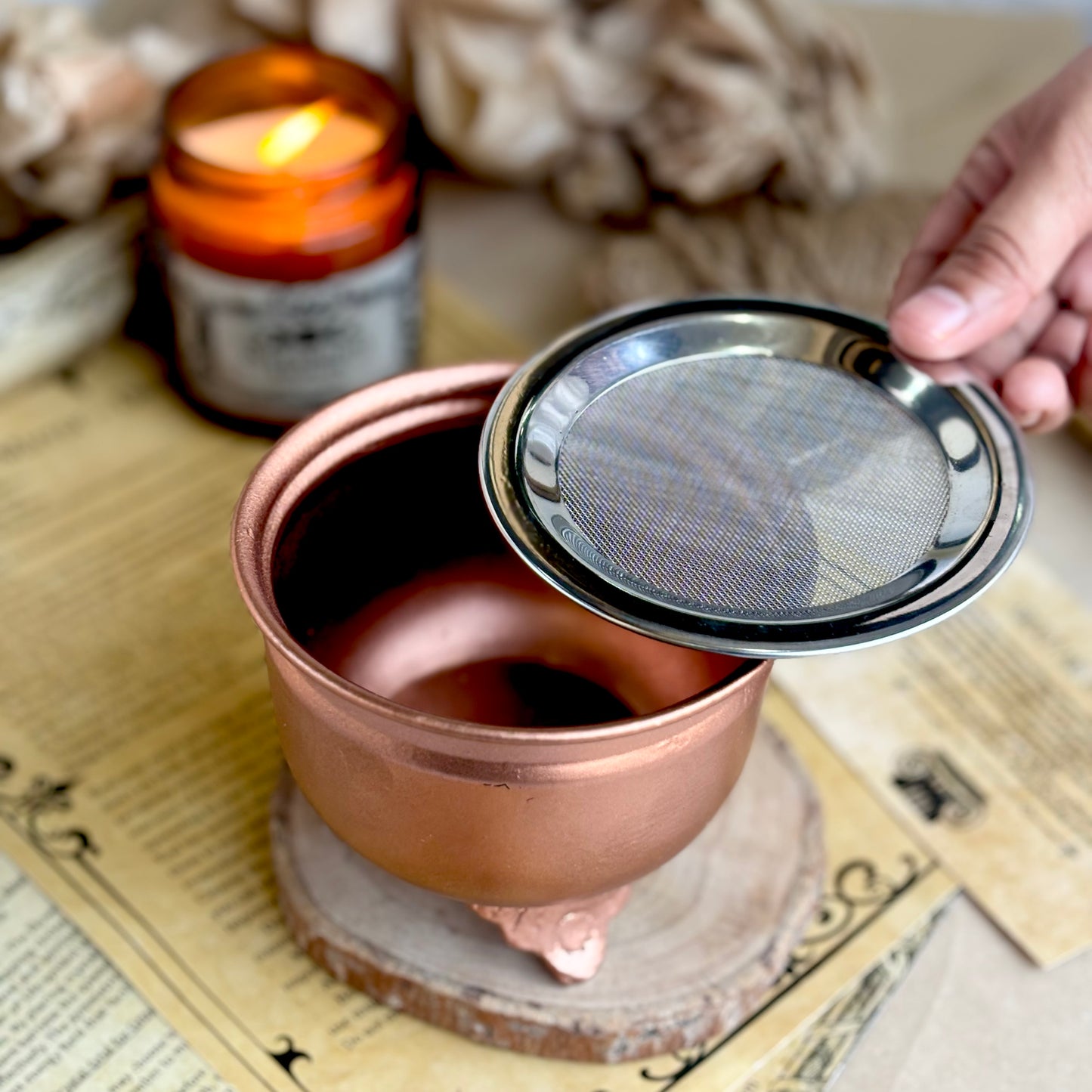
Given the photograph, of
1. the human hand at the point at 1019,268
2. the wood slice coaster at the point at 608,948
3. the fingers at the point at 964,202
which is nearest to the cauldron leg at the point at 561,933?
the wood slice coaster at the point at 608,948

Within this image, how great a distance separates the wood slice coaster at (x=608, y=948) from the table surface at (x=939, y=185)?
7cm

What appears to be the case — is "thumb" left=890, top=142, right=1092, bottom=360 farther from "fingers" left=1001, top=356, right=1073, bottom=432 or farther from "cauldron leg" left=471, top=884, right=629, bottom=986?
"cauldron leg" left=471, top=884, right=629, bottom=986

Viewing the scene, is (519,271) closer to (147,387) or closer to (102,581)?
(147,387)

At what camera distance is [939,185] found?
1.04m

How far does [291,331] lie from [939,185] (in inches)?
21.3

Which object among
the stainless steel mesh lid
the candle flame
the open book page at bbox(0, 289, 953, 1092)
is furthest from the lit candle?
the stainless steel mesh lid

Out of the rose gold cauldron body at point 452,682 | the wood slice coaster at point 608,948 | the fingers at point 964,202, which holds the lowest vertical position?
the wood slice coaster at point 608,948

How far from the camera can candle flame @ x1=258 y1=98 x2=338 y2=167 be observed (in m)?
0.80

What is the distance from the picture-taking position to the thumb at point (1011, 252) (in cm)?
61

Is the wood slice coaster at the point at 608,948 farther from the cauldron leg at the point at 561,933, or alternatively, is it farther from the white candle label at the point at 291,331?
the white candle label at the point at 291,331

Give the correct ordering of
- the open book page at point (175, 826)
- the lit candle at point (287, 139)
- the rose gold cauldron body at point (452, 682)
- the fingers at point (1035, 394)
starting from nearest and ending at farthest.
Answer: the rose gold cauldron body at point (452, 682), the open book page at point (175, 826), the fingers at point (1035, 394), the lit candle at point (287, 139)

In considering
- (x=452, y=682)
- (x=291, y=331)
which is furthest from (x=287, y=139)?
(x=452, y=682)

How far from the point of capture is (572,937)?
0.56 metres

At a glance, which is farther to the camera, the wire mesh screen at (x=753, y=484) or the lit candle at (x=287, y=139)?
the lit candle at (x=287, y=139)
